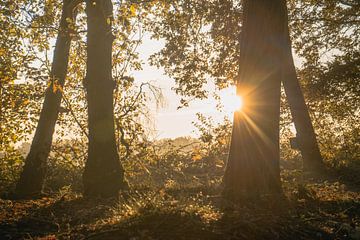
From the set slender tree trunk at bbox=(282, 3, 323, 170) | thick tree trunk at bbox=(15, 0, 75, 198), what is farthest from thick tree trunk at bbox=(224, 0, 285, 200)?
slender tree trunk at bbox=(282, 3, 323, 170)

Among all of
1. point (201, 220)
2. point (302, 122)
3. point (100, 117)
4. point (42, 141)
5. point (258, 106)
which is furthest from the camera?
point (302, 122)

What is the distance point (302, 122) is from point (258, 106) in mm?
8241

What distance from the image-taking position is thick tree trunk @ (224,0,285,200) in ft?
23.6

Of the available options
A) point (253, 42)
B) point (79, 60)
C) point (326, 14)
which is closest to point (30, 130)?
point (79, 60)

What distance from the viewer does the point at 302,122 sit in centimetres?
1479

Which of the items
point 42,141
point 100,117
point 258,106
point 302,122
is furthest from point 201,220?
point 302,122

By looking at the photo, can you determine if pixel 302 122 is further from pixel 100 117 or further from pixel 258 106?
pixel 100 117

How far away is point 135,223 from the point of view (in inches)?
198

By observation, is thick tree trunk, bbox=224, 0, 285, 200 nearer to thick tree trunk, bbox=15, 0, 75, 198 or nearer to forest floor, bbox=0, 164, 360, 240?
forest floor, bbox=0, 164, 360, 240

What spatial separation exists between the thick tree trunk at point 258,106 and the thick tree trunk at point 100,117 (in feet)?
11.0

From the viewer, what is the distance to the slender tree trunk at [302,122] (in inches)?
573

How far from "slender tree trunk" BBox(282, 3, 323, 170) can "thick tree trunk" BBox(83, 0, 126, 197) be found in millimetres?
8171

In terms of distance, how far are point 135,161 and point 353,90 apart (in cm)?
1178

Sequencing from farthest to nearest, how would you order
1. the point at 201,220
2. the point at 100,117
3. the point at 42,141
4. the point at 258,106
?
the point at 42,141, the point at 100,117, the point at 258,106, the point at 201,220
